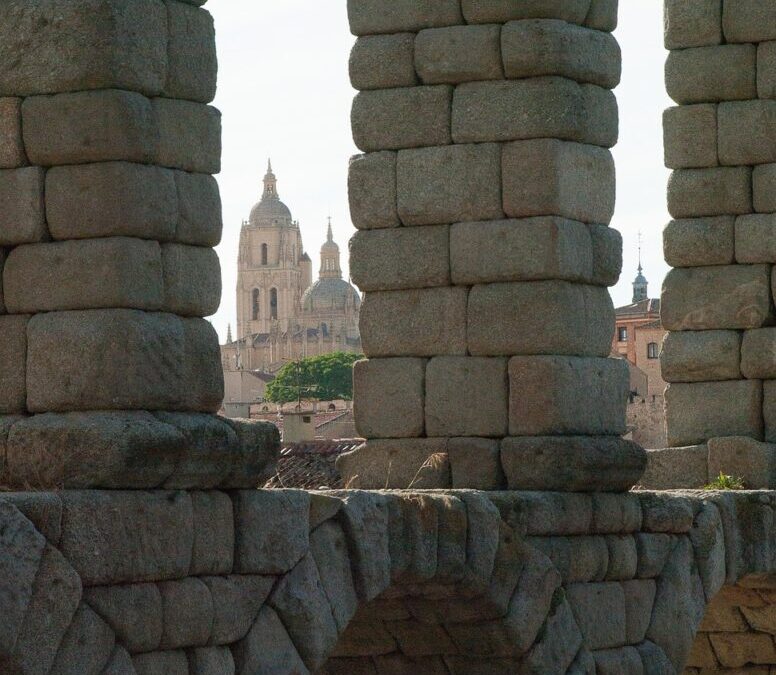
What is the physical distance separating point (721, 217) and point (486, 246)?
3.80 m

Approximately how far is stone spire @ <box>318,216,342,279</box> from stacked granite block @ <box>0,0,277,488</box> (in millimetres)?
144536

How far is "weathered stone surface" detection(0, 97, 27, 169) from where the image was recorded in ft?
27.4

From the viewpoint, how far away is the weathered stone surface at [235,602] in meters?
8.11

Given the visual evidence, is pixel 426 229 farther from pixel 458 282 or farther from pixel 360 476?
pixel 360 476

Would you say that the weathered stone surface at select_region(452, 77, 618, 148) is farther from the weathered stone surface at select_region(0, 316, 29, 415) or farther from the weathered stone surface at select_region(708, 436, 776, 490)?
the weathered stone surface at select_region(0, 316, 29, 415)

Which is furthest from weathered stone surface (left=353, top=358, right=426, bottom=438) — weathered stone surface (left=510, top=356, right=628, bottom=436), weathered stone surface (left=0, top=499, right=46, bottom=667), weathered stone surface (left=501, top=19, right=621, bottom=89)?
weathered stone surface (left=0, top=499, right=46, bottom=667)

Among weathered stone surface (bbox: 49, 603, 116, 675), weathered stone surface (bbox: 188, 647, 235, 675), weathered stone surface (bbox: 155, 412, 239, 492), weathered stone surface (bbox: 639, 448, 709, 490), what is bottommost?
weathered stone surface (bbox: 188, 647, 235, 675)

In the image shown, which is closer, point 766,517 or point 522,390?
point 522,390

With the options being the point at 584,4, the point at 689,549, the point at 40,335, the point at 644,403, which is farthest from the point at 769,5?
the point at 644,403

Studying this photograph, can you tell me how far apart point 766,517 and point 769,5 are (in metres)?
3.62

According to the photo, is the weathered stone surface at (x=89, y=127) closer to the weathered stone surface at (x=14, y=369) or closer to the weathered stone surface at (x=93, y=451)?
the weathered stone surface at (x=14, y=369)

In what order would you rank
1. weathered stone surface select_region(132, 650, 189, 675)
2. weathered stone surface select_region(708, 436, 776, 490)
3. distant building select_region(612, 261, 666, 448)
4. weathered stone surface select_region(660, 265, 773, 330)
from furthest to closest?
distant building select_region(612, 261, 666, 448)
weathered stone surface select_region(660, 265, 773, 330)
weathered stone surface select_region(708, 436, 776, 490)
weathered stone surface select_region(132, 650, 189, 675)

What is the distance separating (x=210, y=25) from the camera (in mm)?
8711

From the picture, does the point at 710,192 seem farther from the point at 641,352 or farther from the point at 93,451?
the point at 641,352
